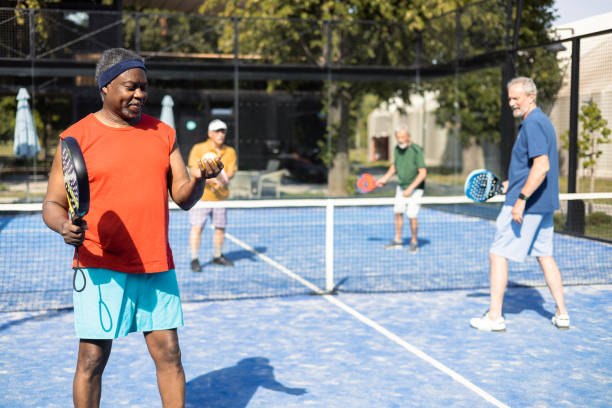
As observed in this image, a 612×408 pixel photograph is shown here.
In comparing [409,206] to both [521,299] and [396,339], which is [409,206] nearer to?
[521,299]

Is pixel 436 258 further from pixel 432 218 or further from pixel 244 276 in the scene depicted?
pixel 432 218

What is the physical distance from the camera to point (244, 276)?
340 inches

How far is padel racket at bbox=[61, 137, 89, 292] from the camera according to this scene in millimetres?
2902

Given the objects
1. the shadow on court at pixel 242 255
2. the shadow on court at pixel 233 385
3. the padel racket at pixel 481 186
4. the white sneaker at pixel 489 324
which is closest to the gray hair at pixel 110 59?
the shadow on court at pixel 233 385

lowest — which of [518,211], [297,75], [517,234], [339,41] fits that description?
[517,234]

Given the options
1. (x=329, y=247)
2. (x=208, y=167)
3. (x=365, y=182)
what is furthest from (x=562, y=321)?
(x=365, y=182)

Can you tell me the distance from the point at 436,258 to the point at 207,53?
9760 mm

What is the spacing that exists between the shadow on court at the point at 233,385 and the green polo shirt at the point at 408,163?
5.97 m

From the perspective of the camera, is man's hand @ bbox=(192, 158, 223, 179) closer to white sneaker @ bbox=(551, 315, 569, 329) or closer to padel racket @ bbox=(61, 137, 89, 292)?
padel racket @ bbox=(61, 137, 89, 292)

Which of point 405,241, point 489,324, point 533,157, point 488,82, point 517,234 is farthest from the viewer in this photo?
point 488,82

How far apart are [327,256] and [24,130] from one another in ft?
35.9

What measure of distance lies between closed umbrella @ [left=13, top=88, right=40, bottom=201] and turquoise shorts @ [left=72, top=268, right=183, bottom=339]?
1399cm

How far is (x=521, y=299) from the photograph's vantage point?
23.5ft

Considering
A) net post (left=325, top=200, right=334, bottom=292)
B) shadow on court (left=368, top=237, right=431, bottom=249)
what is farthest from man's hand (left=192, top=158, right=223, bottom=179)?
shadow on court (left=368, top=237, right=431, bottom=249)
